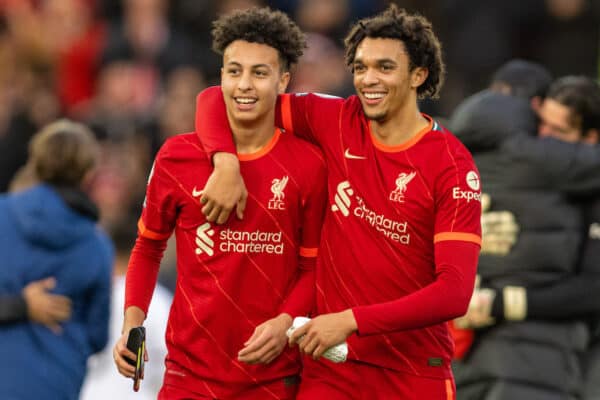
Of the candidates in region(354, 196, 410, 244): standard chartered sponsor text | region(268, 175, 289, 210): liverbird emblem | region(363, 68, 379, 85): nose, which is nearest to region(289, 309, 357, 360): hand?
region(354, 196, 410, 244): standard chartered sponsor text

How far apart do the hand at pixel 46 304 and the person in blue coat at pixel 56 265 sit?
0.12 feet

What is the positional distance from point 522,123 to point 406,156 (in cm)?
163

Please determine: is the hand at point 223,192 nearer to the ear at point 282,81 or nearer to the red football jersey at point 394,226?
the red football jersey at point 394,226

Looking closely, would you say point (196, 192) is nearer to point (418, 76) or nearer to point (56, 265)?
point (418, 76)

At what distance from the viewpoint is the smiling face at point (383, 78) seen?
16.3ft

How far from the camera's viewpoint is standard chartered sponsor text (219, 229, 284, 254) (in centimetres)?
497

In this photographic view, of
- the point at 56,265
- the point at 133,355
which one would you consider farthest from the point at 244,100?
the point at 56,265

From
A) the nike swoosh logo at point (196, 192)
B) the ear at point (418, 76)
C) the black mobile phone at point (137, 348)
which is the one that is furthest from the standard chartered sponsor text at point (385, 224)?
the black mobile phone at point (137, 348)

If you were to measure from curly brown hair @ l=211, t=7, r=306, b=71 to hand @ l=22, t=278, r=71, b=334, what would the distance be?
5.93 feet

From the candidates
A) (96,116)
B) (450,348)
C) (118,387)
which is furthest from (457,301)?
(96,116)

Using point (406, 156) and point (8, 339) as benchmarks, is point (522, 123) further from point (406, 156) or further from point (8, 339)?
point (8, 339)

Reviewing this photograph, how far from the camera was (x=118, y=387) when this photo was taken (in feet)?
25.5

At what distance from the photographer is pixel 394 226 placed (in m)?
4.94

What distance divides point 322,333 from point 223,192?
2.35ft
